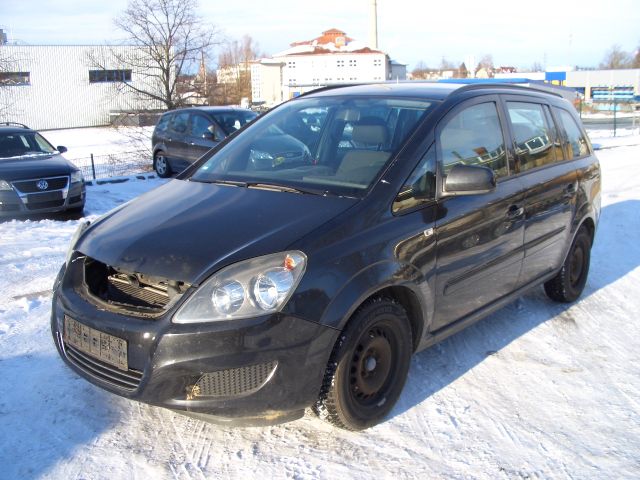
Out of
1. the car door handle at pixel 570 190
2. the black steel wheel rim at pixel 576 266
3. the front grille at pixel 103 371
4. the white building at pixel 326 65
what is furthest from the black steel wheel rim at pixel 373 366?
the white building at pixel 326 65

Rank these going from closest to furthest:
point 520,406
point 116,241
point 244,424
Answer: point 244,424 < point 116,241 < point 520,406

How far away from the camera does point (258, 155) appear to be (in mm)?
4340

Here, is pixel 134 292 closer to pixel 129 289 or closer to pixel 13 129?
pixel 129 289

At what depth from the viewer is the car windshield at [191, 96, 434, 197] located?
3.75m

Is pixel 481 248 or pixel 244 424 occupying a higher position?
pixel 481 248

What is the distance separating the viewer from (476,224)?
4.01m

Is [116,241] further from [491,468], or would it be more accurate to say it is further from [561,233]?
[561,233]

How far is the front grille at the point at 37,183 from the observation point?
1013 cm

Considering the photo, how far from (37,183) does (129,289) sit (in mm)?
7996

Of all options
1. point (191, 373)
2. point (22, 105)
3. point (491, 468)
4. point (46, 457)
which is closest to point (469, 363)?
point (491, 468)

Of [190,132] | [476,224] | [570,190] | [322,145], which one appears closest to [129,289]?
[322,145]

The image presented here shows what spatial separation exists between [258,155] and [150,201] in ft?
2.64

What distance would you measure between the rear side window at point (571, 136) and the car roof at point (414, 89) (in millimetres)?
447

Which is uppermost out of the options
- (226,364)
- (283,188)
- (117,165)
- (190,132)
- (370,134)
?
(190,132)
